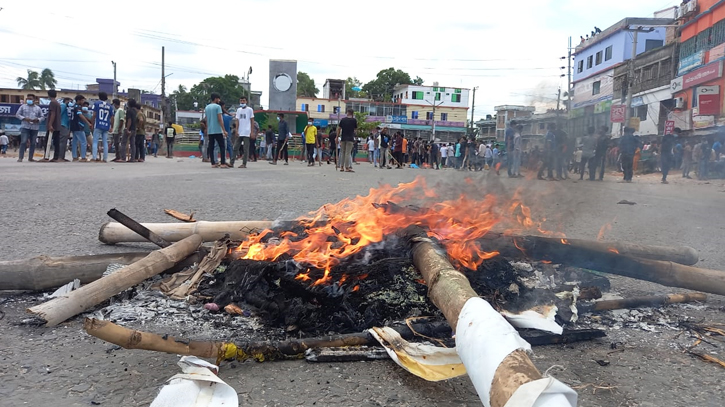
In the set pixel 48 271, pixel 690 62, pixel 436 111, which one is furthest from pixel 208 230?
pixel 436 111

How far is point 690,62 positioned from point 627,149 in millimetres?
19496

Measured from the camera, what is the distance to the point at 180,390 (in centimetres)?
185

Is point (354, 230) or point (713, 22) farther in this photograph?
point (713, 22)

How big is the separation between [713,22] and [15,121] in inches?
2390

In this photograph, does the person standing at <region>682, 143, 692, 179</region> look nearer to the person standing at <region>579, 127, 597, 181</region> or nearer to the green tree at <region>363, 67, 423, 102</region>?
the person standing at <region>579, 127, 597, 181</region>

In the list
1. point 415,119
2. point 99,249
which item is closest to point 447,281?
point 99,249

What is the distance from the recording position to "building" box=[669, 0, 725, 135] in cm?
2659

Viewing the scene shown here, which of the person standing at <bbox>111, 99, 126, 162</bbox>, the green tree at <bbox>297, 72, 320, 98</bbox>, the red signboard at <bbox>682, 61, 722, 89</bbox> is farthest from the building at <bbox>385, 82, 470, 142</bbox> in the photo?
the person standing at <bbox>111, 99, 126, 162</bbox>

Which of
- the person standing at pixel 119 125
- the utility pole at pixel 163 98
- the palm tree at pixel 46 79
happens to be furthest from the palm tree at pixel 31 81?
the person standing at pixel 119 125

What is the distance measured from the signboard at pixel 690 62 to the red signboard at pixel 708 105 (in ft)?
15.4

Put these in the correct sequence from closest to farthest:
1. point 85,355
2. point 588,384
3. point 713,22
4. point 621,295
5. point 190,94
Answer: point 588,384
point 85,355
point 621,295
point 713,22
point 190,94

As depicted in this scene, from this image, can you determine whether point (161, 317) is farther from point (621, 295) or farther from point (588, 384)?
point (621, 295)

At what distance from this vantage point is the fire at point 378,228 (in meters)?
3.22

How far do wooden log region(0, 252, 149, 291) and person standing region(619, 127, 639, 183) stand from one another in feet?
61.1
